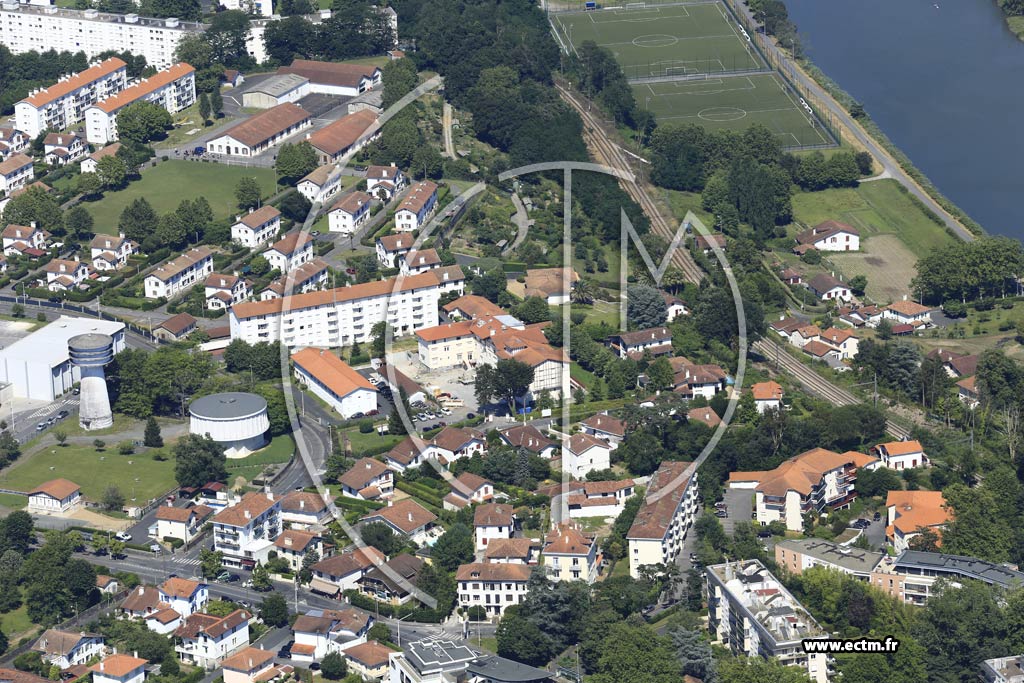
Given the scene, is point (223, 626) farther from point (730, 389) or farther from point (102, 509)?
point (730, 389)

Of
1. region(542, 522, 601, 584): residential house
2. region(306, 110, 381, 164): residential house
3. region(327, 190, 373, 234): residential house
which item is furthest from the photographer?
region(306, 110, 381, 164): residential house

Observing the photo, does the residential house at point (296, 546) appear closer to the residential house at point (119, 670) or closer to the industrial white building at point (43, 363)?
the residential house at point (119, 670)

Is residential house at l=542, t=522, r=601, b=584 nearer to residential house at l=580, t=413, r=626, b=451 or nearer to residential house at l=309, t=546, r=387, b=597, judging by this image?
residential house at l=309, t=546, r=387, b=597

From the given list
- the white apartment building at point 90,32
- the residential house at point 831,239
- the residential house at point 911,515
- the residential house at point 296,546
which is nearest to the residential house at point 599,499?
the residential house at point 296,546

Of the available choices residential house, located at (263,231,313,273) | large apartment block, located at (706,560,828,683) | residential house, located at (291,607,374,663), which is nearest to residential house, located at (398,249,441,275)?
residential house, located at (263,231,313,273)

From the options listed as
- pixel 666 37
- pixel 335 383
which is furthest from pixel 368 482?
pixel 666 37

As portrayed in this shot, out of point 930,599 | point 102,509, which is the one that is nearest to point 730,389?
point 930,599

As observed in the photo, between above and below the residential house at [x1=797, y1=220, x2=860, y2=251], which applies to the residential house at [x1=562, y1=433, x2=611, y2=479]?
above
